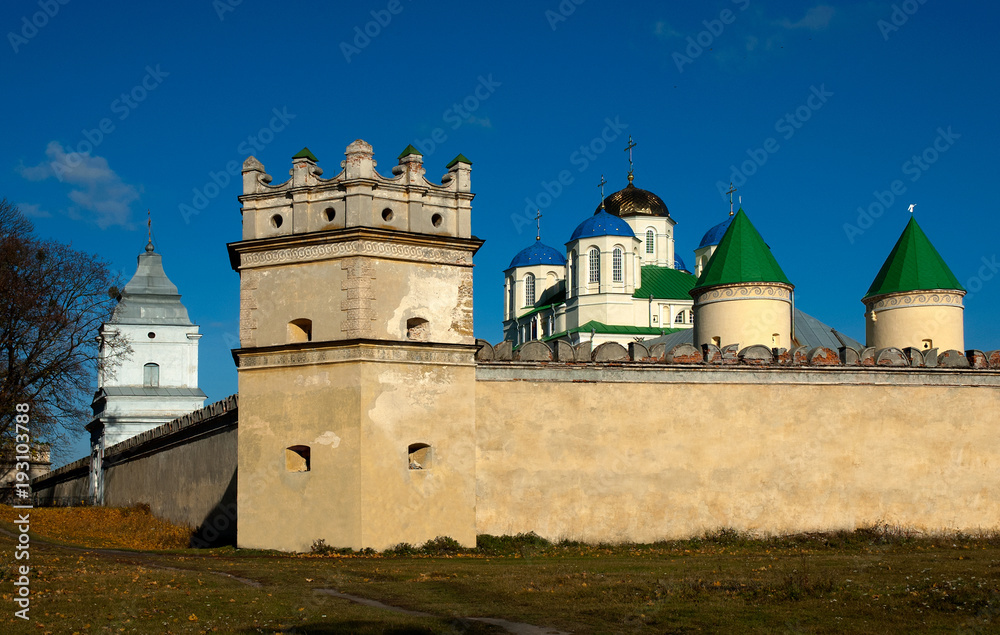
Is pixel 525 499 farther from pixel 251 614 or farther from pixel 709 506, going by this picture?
pixel 251 614

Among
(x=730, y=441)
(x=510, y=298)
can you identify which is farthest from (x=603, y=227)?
(x=730, y=441)

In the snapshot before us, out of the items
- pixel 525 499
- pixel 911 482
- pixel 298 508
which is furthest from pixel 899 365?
pixel 298 508

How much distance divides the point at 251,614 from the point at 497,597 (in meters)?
3.14

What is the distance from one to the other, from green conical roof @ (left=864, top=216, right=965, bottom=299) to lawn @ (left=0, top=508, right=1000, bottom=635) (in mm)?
13410

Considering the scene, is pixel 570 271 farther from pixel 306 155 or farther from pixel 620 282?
pixel 306 155

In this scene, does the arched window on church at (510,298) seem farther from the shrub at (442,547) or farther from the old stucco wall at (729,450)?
the shrub at (442,547)

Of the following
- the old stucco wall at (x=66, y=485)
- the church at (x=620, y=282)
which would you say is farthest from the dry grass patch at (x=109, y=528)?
the church at (x=620, y=282)

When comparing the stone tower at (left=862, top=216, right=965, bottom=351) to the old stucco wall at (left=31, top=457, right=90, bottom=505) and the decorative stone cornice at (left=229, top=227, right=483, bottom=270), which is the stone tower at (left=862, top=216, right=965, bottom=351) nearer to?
the decorative stone cornice at (left=229, top=227, right=483, bottom=270)

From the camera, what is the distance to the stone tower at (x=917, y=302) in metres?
31.0

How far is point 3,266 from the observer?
32.0m

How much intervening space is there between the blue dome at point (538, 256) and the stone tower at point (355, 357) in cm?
6069

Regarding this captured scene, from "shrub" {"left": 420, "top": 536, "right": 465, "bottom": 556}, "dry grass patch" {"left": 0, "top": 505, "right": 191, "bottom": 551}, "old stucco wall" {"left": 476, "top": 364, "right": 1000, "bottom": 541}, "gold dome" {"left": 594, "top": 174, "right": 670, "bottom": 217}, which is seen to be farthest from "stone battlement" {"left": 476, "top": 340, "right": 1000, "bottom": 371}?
"gold dome" {"left": 594, "top": 174, "right": 670, "bottom": 217}

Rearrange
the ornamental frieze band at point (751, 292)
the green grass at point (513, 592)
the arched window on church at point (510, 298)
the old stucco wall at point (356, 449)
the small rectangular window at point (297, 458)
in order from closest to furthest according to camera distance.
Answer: the green grass at point (513, 592), the old stucco wall at point (356, 449), the small rectangular window at point (297, 458), the ornamental frieze band at point (751, 292), the arched window on church at point (510, 298)

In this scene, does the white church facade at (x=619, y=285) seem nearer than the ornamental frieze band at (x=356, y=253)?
No
